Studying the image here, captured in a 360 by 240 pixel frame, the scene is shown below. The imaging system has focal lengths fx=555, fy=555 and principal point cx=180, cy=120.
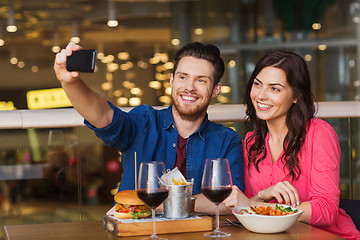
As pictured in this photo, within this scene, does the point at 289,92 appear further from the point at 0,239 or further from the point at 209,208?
the point at 0,239

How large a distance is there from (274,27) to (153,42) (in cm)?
250

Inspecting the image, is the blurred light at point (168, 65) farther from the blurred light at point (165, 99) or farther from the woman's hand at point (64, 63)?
the woman's hand at point (64, 63)

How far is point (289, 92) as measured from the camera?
211cm

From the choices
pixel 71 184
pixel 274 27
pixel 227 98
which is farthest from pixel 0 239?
pixel 274 27

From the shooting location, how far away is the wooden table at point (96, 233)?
1475 mm

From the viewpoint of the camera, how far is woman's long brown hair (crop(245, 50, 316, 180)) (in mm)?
2059

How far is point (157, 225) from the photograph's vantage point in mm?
1516

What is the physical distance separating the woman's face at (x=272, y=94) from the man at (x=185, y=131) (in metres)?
0.19

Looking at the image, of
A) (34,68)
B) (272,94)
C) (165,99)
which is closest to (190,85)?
(272,94)

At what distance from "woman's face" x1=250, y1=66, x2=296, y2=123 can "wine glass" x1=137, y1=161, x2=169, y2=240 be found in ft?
2.54

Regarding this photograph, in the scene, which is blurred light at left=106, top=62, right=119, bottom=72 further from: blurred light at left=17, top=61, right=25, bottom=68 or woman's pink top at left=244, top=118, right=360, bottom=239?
woman's pink top at left=244, top=118, right=360, bottom=239

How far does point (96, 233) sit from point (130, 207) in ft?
0.39

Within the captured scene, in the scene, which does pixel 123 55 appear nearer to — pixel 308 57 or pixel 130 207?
pixel 308 57

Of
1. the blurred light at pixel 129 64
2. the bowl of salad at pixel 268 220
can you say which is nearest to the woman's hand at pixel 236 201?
the bowl of salad at pixel 268 220
